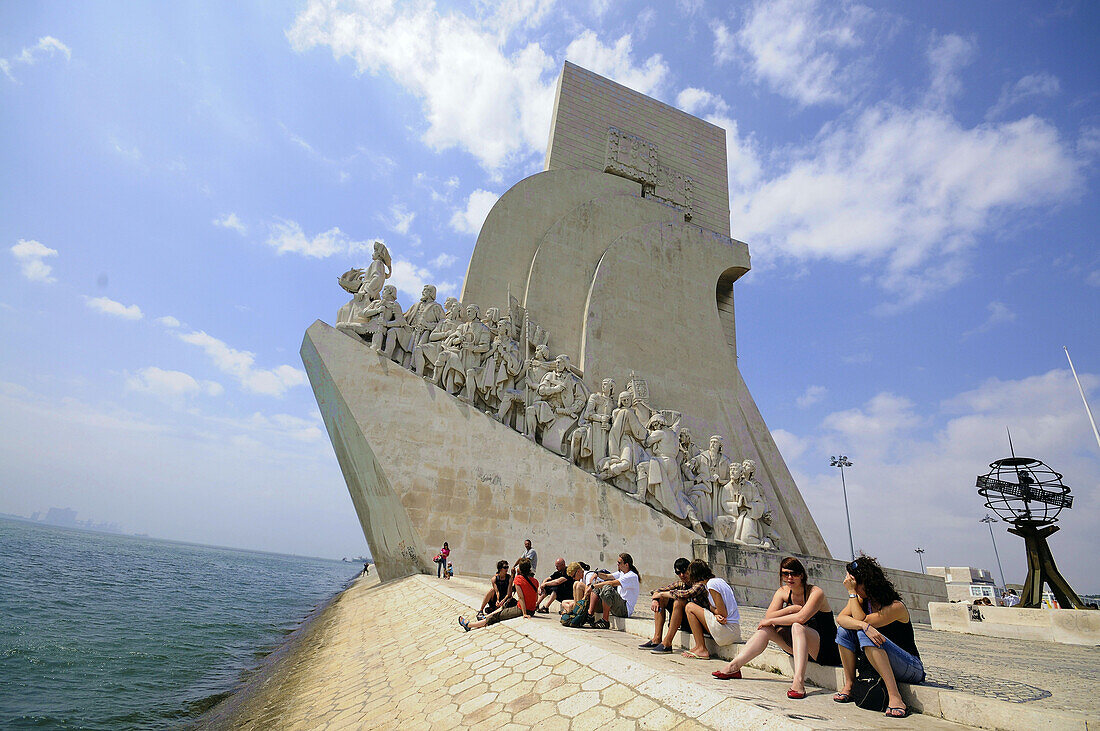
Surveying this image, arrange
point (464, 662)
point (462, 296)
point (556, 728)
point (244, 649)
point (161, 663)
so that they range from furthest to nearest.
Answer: point (462, 296) < point (244, 649) < point (161, 663) < point (464, 662) < point (556, 728)

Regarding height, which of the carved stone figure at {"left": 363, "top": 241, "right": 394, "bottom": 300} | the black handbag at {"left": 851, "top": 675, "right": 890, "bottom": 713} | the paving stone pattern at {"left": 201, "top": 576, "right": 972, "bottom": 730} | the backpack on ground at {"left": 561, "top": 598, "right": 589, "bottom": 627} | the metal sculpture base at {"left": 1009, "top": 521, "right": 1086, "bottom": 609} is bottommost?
the paving stone pattern at {"left": 201, "top": 576, "right": 972, "bottom": 730}

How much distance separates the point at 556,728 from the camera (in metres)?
2.21

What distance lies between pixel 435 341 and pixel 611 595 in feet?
18.8

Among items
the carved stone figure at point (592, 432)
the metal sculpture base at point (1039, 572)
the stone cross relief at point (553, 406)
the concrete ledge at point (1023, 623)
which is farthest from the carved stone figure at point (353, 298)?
the metal sculpture base at point (1039, 572)

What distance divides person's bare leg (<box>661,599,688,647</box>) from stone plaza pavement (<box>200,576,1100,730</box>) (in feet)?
0.53

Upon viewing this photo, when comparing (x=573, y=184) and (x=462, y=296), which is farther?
(x=573, y=184)

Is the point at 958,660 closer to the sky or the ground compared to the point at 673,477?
closer to the ground

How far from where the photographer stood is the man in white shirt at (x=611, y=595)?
3763 mm

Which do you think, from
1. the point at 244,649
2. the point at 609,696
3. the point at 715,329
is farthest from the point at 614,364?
the point at 609,696

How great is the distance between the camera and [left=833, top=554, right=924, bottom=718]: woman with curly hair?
205 centimetres

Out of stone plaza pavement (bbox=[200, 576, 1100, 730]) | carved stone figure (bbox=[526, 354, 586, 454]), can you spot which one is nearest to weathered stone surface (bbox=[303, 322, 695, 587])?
carved stone figure (bbox=[526, 354, 586, 454])

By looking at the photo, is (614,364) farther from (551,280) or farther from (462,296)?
(462,296)

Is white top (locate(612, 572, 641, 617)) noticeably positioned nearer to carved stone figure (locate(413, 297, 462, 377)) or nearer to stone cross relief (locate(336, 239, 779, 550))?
stone cross relief (locate(336, 239, 779, 550))

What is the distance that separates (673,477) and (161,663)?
22.2ft
